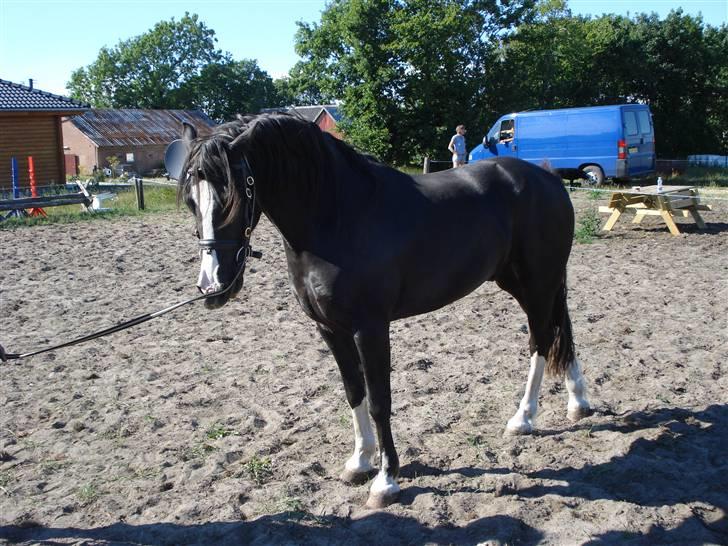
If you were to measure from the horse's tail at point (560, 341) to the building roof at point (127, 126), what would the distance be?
3902 centimetres

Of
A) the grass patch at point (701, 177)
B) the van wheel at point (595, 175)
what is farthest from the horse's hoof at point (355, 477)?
the grass patch at point (701, 177)

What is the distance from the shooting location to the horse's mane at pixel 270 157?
2.85 meters

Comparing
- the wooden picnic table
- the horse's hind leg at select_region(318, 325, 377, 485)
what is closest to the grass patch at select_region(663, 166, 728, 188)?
the wooden picnic table

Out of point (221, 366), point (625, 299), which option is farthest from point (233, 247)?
point (625, 299)

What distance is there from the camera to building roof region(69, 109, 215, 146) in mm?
41281

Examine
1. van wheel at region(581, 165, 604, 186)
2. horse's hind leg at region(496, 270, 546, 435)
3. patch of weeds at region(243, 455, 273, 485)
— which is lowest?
patch of weeds at region(243, 455, 273, 485)

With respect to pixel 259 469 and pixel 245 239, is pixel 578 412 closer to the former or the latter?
pixel 259 469

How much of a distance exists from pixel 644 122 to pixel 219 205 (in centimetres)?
1925

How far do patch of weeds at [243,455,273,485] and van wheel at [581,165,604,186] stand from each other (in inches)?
676

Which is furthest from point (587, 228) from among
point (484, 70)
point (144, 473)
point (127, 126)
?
point (127, 126)

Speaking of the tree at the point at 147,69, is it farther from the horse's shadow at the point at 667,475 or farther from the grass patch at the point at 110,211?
the horse's shadow at the point at 667,475

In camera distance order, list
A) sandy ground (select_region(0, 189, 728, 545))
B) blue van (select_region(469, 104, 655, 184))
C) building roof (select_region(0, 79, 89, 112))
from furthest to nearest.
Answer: building roof (select_region(0, 79, 89, 112)) < blue van (select_region(469, 104, 655, 184)) < sandy ground (select_region(0, 189, 728, 545))

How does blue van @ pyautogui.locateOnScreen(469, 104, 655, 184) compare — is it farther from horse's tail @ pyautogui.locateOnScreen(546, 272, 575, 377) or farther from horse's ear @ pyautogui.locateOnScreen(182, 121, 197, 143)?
horse's ear @ pyautogui.locateOnScreen(182, 121, 197, 143)

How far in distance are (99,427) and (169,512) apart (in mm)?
1226
